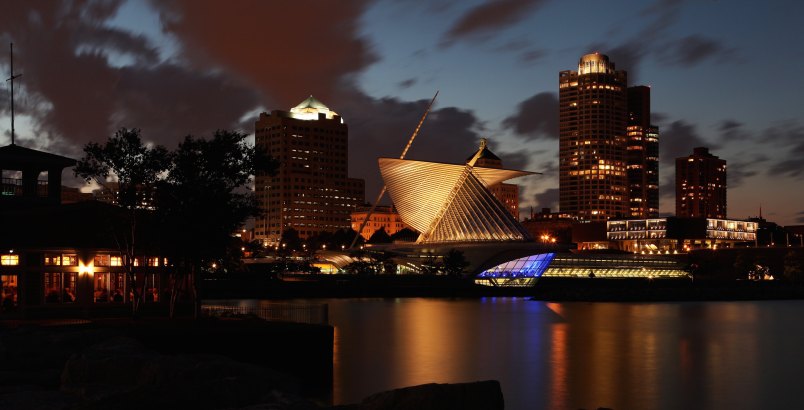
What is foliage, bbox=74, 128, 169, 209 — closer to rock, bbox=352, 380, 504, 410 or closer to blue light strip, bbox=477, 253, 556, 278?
rock, bbox=352, 380, 504, 410

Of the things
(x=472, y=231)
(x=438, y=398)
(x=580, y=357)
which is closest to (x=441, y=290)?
(x=472, y=231)

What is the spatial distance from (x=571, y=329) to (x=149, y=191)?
3732 cm

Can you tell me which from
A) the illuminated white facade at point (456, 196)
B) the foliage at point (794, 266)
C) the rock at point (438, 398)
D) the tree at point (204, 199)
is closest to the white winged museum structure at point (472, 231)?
the illuminated white facade at point (456, 196)

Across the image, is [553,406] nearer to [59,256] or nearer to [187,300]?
[187,300]

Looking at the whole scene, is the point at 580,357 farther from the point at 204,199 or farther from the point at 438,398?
the point at 438,398

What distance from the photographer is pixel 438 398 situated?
48.7ft

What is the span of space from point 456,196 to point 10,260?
11072 centimetres

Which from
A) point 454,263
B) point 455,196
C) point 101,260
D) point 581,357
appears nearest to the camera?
point 101,260

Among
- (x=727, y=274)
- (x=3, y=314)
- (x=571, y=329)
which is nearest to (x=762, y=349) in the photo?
(x=571, y=329)

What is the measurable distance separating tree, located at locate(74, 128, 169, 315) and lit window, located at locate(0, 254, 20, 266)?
364cm

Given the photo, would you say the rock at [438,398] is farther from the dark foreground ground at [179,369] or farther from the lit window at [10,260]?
the lit window at [10,260]

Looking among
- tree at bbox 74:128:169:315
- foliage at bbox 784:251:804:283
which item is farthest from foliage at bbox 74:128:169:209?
foliage at bbox 784:251:804:283

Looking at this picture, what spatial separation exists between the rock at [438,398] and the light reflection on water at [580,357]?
16006mm

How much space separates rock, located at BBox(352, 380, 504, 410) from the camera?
48.7 feet
